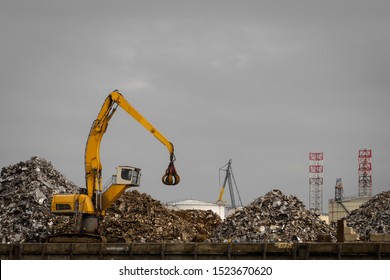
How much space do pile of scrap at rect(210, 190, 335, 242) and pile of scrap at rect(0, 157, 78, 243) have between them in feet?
30.7

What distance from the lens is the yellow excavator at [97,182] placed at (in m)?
33.2

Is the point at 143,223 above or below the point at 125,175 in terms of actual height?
below

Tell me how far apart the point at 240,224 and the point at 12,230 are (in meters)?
11.9

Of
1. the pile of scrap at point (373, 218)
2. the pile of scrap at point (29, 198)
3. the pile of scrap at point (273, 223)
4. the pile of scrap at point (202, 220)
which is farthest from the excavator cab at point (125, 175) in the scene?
the pile of scrap at point (373, 218)

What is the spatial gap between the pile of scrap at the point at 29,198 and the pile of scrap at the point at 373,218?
55.8 ft

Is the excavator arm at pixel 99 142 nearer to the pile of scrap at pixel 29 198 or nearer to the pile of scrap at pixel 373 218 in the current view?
the pile of scrap at pixel 29 198

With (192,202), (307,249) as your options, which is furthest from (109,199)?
(192,202)

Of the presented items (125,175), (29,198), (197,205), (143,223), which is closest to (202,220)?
(143,223)

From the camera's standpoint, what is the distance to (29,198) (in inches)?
1539

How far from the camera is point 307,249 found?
24.1m


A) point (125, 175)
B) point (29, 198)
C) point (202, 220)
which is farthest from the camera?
point (202, 220)

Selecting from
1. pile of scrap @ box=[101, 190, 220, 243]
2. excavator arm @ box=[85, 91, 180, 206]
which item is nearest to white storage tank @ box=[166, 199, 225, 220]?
pile of scrap @ box=[101, 190, 220, 243]

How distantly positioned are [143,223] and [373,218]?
13.5 m

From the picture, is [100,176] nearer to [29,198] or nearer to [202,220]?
[29,198]
